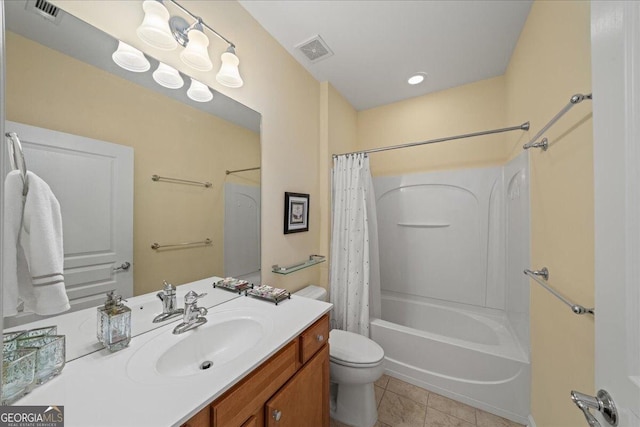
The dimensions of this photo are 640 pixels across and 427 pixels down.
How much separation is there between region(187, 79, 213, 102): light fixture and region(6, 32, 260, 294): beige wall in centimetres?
8

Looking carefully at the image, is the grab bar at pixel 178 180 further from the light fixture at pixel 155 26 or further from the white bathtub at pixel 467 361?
the white bathtub at pixel 467 361

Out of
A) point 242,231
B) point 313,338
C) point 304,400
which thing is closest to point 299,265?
point 242,231

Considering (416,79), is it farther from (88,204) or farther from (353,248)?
(88,204)

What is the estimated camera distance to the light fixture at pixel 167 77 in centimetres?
104

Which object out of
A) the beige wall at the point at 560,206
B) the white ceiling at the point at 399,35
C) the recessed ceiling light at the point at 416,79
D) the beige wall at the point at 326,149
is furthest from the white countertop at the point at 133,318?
the recessed ceiling light at the point at 416,79

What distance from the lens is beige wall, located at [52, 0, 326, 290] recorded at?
1.10 m

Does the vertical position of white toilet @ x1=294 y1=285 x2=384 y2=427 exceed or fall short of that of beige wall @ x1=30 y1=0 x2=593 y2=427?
it falls short

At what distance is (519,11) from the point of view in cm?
144

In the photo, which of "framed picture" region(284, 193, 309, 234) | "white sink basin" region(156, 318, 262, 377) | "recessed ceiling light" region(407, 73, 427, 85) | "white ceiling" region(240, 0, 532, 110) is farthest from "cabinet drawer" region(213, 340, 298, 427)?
"recessed ceiling light" region(407, 73, 427, 85)

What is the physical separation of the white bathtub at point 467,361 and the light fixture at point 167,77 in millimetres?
2139

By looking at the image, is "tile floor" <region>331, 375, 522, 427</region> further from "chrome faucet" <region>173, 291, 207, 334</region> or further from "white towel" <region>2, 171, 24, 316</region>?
"white towel" <region>2, 171, 24, 316</region>

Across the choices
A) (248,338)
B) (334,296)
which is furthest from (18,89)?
(334,296)

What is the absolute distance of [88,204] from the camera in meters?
0.82

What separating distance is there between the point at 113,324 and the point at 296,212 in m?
1.27
